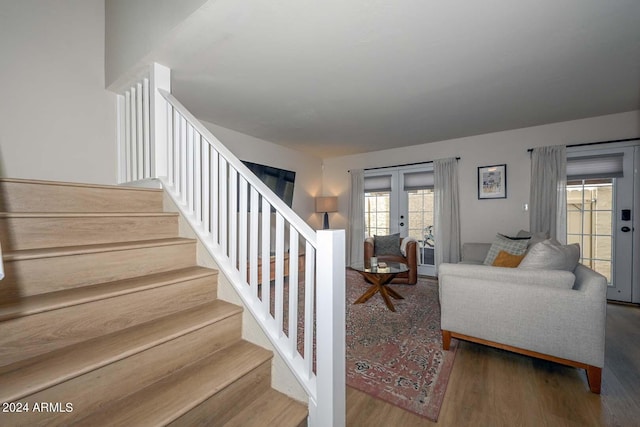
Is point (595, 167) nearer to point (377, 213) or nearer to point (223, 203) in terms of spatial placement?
point (377, 213)

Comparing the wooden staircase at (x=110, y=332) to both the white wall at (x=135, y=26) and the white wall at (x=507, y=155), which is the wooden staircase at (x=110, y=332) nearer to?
the white wall at (x=135, y=26)

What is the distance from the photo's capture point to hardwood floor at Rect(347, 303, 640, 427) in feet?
4.57

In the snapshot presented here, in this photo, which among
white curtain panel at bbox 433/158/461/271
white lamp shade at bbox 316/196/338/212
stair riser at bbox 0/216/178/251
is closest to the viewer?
stair riser at bbox 0/216/178/251

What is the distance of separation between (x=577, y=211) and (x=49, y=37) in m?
6.22

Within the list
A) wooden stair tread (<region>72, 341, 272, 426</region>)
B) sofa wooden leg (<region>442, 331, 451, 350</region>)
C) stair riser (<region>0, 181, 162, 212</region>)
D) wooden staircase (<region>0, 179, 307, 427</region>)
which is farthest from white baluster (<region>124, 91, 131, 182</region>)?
sofa wooden leg (<region>442, 331, 451, 350</region>)

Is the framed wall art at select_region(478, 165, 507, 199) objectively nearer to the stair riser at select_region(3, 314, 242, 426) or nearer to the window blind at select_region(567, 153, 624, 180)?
the window blind at select_region(567, 153, 624, 180)

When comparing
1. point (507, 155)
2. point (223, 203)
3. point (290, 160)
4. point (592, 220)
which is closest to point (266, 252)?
point (223, 203)

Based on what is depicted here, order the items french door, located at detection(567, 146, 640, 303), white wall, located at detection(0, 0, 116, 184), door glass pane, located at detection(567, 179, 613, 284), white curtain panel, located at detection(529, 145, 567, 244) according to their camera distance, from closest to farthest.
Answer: white wall, located at detection(0, 0, 116, 184), french door, located at detection(567, 146, 640, 303), door glass pane, located at detection(567, 179, 613, 284), white curtain panel, located at detection(529, 145, 567, 244)

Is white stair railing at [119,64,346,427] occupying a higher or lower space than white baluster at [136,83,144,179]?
lower

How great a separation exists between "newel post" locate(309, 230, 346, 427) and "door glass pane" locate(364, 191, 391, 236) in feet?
13.4

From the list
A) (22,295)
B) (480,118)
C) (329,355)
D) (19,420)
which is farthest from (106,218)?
(480,118)

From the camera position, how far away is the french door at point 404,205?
458 cm

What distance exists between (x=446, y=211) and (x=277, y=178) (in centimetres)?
297

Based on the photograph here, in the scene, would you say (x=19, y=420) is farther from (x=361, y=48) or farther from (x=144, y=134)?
(x=361, y=48)
